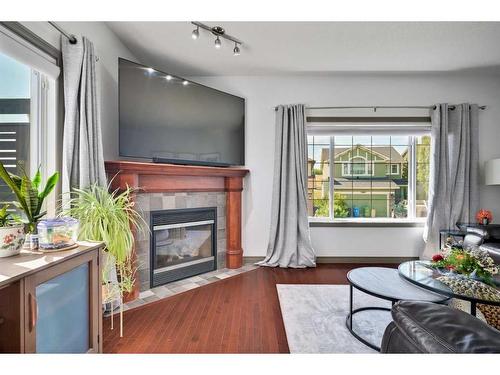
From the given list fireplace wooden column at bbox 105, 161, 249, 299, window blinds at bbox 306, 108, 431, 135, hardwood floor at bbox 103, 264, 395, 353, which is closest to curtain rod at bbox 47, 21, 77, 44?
Result: fireplace wooden column at bbox 105, 161, 249, 299

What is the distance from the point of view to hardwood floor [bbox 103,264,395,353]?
67.1 inches

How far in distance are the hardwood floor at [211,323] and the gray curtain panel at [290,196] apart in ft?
1.75

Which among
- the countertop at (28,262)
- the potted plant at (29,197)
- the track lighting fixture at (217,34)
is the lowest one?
the countertop at (28,262)

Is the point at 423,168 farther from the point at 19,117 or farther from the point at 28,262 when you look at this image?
the point at 19,117

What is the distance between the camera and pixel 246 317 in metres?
2.08

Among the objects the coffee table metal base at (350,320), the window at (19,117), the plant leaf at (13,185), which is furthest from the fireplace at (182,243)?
the coffee table metal base at (350,320)

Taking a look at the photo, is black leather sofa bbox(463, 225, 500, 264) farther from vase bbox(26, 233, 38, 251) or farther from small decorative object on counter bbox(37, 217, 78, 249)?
vase bbox(26, 233, 38, 251)

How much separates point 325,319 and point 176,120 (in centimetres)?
242

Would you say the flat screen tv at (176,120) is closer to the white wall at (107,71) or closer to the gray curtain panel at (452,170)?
the white wall at (107,71)

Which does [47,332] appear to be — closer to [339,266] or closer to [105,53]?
[105,53]

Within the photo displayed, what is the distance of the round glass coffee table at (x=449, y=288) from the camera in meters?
1.45

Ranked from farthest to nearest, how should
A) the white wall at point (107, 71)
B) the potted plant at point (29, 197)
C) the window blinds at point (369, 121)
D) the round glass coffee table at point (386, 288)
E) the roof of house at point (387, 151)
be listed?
1. the roof of house at point (387, 151)
2. the window blinds at point (369, 121)
3. the white wall at point (107, 71)
4. the round glass coffee table at point (386, 288)
5. the potted plant at point (29, 197)
